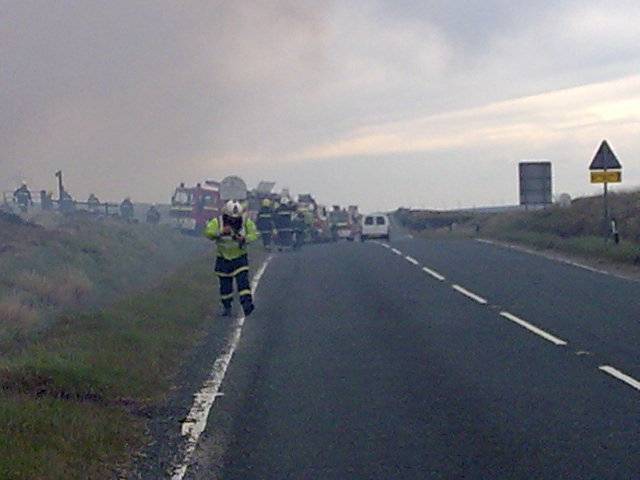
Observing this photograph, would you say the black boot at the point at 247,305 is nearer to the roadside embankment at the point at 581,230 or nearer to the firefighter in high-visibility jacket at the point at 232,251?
the firefighter in high-visibility jacket at the point at 232,251

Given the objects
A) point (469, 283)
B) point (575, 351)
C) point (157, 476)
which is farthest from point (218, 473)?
point (469, 283)

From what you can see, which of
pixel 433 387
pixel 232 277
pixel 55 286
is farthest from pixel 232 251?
pixel 433 387

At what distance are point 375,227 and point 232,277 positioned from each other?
1773 inches

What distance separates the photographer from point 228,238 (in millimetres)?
19172

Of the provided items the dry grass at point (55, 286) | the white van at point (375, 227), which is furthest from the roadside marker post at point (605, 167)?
the white van at point (375, 227)

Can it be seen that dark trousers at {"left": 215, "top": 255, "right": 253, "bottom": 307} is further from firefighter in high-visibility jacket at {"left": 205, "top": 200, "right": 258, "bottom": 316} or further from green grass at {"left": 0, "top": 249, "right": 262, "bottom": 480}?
green grass at {"left": 0, "top": 249, "right": 262, "bottom": 480}

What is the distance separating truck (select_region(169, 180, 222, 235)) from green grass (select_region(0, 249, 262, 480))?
37.1 meters

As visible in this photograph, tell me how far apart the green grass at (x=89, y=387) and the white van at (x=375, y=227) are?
149 feet

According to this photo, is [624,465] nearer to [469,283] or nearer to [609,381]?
[609,381]

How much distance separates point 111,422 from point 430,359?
475 centimetres

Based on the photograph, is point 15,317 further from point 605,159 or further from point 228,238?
point 605,159

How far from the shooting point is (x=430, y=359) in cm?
1371

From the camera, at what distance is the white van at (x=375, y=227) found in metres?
63.9

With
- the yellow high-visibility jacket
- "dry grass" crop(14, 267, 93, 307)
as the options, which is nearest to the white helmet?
the yellow high-visibility jacket
